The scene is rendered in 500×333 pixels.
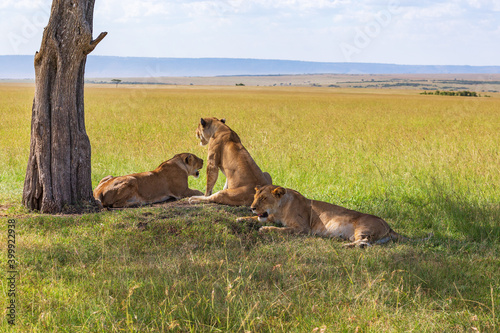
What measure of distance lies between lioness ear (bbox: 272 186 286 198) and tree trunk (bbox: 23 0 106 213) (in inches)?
128

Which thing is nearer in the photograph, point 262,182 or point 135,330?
point 135,330

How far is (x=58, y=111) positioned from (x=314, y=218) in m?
4.37

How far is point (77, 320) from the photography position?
438 centimetres

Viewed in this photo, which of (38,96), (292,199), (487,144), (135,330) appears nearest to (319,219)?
(292,199)

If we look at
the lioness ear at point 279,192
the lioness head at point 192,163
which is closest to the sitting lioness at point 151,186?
the lioness head at point 192,163

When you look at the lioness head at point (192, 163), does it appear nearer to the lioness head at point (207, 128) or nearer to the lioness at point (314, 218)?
the lioness head at point (207, 128)

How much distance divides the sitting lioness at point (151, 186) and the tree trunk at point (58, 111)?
526mm

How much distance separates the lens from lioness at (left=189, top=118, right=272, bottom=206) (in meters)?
8.27

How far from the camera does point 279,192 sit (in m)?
7.20

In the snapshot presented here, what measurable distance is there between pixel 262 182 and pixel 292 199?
42.5 inches

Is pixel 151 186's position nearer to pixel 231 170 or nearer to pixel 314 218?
pixel 231 170

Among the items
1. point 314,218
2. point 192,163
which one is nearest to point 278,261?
point 314,218

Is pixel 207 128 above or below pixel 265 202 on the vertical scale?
above

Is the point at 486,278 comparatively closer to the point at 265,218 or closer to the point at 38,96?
the point at 265,218
